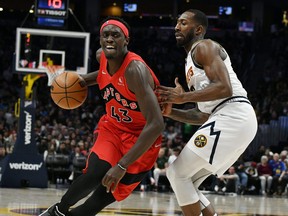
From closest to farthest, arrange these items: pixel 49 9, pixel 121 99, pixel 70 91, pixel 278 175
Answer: pixel 121 99
pixel 70 91
pixel 49 9
pixel 278 175

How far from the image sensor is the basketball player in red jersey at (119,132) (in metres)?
5.02

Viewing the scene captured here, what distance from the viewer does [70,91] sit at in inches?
236

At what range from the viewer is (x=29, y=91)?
15352 mm

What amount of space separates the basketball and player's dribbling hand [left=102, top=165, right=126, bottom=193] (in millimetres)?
1203

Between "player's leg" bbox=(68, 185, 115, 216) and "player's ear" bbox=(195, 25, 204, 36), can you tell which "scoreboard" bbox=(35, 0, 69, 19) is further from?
"player's leg" bbox=(68, 185, 115, 216)

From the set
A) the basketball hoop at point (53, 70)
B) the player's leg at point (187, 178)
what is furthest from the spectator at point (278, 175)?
the player's leg at point (187, 178)

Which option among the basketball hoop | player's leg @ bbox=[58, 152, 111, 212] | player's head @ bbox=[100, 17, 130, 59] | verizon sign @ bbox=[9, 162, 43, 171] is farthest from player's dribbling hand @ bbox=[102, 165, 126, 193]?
verizon sign @ bbox=[9, 162, 43, 171]

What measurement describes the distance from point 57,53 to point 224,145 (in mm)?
10231

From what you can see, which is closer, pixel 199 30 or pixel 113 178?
pixel 113 178

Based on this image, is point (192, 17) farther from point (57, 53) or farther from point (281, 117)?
point (281, 117)

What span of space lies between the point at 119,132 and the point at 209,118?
0.84 meters

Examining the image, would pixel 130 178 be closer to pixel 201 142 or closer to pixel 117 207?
pixel 201 142

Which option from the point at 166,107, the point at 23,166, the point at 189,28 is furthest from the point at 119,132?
the point at 23,166

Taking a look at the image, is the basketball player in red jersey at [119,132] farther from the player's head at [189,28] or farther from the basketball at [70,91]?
the player's head at [189,28]
